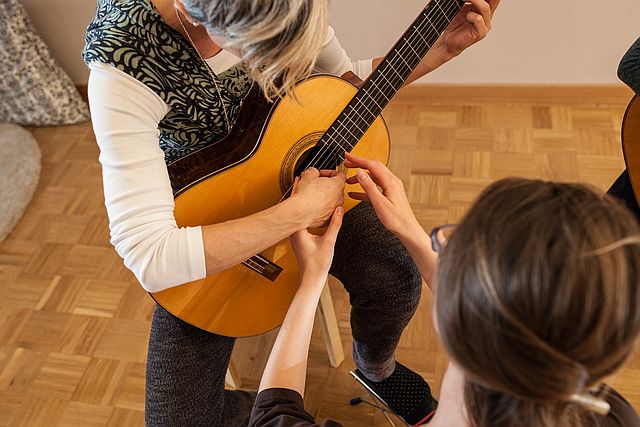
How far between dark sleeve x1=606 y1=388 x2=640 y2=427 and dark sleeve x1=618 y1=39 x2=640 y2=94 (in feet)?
2.38

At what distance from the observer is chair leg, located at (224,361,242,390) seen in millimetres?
1589

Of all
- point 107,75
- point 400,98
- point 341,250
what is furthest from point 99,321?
point 400,98

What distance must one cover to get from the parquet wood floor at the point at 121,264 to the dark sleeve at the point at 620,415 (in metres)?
0.75

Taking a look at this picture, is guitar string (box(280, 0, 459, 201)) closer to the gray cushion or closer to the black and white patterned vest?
the black and white patterned vest

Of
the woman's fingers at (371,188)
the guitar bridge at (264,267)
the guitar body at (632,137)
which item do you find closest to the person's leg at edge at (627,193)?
the guitar body at (632,137)

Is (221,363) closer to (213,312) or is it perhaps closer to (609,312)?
(213,312)

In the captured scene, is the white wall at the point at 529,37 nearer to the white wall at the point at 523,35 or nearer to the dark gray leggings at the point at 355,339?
the white wall at the point at 523,35

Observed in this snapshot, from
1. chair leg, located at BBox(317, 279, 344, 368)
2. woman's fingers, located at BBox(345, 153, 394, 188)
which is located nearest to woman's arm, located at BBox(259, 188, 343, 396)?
woman's fingers, located at BBox(345, 153, 394, 188)

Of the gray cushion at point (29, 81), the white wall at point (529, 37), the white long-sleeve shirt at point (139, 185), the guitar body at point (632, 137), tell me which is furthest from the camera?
the gray cushion at point (29, 81)

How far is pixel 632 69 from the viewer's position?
1329 mm

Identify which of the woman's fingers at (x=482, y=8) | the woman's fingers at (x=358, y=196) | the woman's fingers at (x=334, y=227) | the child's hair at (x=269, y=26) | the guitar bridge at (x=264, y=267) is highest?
the child's hair at (x=269, y=26)

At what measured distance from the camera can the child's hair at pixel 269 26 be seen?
0.90m

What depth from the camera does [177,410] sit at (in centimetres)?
120

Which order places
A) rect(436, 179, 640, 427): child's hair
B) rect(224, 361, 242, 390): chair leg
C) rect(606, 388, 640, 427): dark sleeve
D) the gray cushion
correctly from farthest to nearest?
the gray cushion < rect(224, 361, 242, 390): chair leg < rect(606, 388, 640, 427): dark sleeve < rect(436, 179, 640, 427): child's hair
